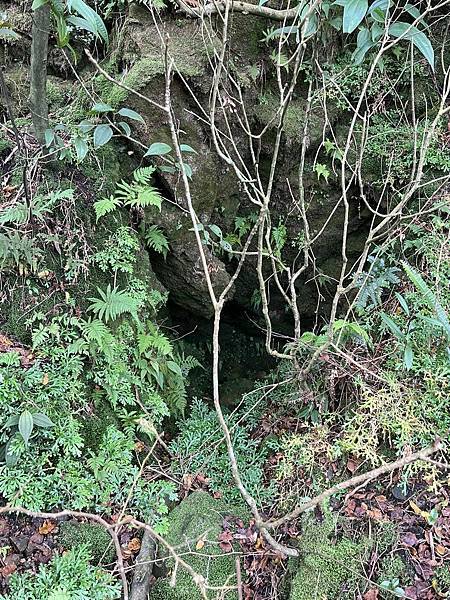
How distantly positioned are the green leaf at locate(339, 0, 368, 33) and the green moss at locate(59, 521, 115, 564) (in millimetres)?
3730

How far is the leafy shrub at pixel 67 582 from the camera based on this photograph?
268 cm

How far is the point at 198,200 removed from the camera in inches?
170

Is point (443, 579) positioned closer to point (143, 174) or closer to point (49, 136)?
point (143, 174)

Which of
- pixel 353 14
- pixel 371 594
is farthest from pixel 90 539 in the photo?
pixel 353 14

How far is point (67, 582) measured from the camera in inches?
108

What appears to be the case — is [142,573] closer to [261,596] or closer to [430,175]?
[261,596]

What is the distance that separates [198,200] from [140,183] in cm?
57

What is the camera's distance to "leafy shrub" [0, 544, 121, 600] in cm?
268

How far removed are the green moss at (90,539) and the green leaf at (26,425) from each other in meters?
0.59

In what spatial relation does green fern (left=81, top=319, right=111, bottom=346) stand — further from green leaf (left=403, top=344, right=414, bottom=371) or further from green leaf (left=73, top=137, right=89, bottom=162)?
green leaf (left=403, top=344, right=414, bottom=371)

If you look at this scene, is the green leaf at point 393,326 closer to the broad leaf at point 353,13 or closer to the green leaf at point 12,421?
the broad leaf at point 353,13

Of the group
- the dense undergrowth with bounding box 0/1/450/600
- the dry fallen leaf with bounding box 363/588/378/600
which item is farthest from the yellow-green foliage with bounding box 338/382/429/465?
the dry fallen leaf with bounding box 363/588/378/600

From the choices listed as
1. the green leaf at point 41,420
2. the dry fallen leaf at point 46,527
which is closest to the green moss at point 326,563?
the dry fallen leaf at point 46,527

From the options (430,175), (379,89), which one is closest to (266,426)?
(430,175)
